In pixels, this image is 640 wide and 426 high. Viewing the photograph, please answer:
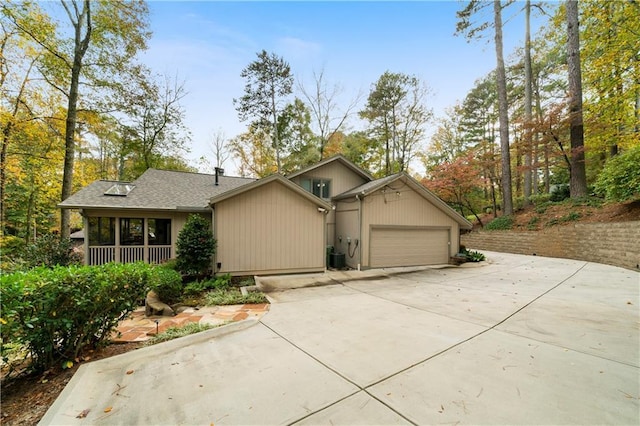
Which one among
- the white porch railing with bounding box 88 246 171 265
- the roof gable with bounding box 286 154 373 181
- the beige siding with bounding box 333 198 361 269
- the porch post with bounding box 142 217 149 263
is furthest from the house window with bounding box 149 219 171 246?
the beige siding with bounding box 333 198 361 269

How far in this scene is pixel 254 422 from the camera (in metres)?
2.07

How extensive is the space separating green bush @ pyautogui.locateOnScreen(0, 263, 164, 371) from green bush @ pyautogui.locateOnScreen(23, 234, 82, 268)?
22.5 feet

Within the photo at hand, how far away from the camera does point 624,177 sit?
30.7ft

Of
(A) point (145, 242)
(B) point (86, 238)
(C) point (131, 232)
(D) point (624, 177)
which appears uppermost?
(D) point (624, 177)

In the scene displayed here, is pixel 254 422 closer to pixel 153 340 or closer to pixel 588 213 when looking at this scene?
pixel 153 340

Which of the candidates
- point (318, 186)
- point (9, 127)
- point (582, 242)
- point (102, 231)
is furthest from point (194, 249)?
point (582, 242)

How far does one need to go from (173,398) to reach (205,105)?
17145 millimetres

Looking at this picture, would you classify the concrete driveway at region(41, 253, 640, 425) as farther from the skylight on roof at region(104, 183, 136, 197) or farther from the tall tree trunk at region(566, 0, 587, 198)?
the tall tree trunk at region(566, 0, 587, 198)

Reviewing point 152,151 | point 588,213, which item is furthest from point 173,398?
point 152,151

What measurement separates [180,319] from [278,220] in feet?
14.0

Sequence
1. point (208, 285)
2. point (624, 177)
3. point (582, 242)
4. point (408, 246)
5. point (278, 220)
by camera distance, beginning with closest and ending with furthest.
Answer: point (208, 285) → point (278, 220) → point (624, 177) → point (408, 246) → point (582, 242)

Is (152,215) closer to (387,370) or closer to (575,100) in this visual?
(387,370)

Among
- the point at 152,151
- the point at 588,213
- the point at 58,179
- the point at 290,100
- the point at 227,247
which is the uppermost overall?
the point at 290,100

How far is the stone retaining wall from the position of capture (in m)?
8.80
